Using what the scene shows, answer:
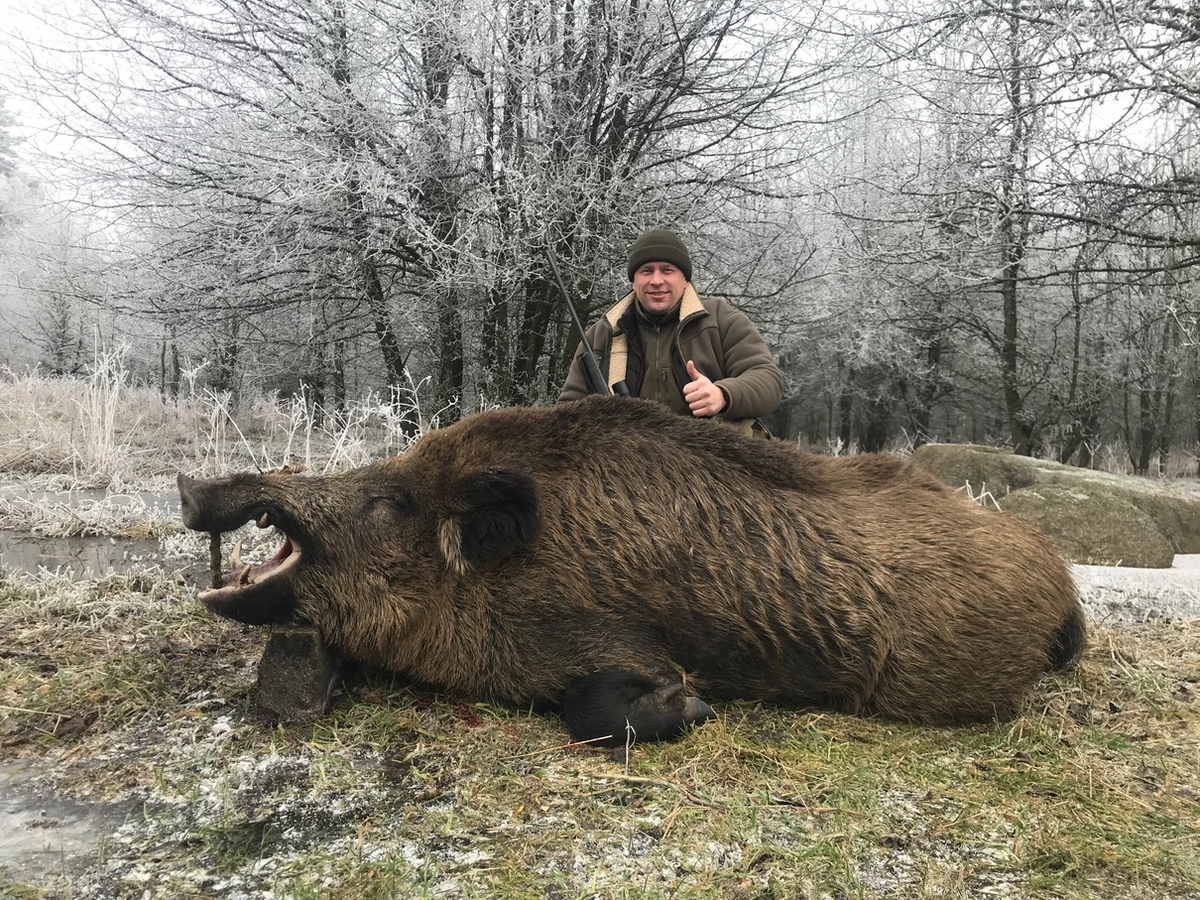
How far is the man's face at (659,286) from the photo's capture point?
463 centimetres

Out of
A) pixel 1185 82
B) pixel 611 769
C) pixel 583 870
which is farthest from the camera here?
pixel 1185 82

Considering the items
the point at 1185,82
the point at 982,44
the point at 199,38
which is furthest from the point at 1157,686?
the point at 199,38

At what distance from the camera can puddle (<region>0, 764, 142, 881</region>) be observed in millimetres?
1801

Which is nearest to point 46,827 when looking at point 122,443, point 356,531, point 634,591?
point 356,531

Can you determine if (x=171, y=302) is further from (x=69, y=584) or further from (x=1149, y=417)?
(x=1149, y=417)

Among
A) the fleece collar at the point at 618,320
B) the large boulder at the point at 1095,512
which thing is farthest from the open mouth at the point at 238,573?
the large boulder at the point at 1095,512

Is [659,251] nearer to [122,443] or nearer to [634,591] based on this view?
[634,591]

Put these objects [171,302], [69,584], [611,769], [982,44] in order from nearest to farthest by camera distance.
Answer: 1. [611,769]
2. [69,584]
3. [982,44]
4. [171,302]

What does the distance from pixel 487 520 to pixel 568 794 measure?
3.42 ft

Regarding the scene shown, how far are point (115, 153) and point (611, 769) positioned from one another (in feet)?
32.2

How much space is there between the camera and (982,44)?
816 cm

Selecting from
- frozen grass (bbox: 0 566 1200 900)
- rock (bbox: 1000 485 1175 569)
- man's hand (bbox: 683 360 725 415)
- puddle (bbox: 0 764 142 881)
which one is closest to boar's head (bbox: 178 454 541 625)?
frozen grass (bbox: 0 566 1200 900)

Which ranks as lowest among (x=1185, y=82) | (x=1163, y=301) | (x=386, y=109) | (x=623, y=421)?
(x=623, y=421)

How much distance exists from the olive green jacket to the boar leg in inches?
77.3
